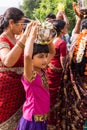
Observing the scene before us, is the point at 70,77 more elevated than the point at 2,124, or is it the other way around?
the point at 70,77

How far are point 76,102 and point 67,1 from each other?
63.1 feet

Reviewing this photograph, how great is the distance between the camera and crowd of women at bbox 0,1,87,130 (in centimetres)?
315

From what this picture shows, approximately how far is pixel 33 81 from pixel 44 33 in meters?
0.43

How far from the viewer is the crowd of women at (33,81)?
315 centimetres

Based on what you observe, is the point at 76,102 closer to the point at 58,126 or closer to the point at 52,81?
the point at 58,126

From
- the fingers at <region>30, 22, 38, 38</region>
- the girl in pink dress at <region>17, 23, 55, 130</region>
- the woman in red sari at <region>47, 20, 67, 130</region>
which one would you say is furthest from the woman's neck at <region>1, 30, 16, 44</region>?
the woman in red sari at <region>47, 20, 67, 130</region>

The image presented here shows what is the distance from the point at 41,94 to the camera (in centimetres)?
330

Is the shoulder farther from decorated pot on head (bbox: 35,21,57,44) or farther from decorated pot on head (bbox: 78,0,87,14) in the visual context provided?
decorated pot on head (bbox: 78,0,87,14)

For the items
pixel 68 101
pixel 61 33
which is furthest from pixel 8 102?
pixel 61 33

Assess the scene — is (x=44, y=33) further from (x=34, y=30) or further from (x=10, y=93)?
(x=10, y=93)

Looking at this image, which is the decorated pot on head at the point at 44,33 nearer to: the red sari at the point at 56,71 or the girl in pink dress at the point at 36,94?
the girl in pink dress at the point at 36,94

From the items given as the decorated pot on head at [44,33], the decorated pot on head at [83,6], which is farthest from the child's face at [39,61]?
the decorated pot on head at [83,6]

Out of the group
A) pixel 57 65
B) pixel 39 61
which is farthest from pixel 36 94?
pixel 57 65

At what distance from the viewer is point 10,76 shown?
345cm
